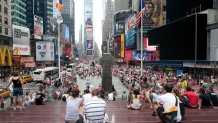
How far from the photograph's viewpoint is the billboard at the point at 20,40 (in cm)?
9219

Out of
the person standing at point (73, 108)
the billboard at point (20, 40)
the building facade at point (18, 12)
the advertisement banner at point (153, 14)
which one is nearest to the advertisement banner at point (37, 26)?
the building facade at point (18, 12)

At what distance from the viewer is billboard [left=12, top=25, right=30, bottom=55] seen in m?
92.2

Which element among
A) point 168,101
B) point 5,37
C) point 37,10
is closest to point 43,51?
point 5,37

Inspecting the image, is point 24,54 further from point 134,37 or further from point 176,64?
point 176,64

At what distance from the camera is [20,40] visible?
9606 cm

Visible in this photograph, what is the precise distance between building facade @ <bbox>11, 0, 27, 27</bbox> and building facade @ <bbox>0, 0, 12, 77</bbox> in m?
27.9

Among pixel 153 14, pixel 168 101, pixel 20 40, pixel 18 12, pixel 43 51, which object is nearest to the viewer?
pixel 168 101

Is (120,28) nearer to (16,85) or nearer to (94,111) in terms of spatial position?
(16,85)

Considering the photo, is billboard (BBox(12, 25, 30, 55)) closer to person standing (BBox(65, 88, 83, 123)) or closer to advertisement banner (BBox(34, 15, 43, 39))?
advertisement banner (BBox(34, 15, 43, 39))

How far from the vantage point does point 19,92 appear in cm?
1444

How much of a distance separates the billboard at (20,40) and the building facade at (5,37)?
5.48m

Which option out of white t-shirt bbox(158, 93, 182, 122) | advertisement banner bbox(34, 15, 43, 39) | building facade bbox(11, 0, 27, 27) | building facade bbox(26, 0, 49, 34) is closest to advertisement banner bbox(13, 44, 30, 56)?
building facade bbox(11, 0, 27, 27)

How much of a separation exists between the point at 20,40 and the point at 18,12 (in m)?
26.0

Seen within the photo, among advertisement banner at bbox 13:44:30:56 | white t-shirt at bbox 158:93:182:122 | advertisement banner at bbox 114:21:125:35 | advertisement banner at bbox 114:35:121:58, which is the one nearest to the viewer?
white t-shirt at bbox 158:93:182:122
